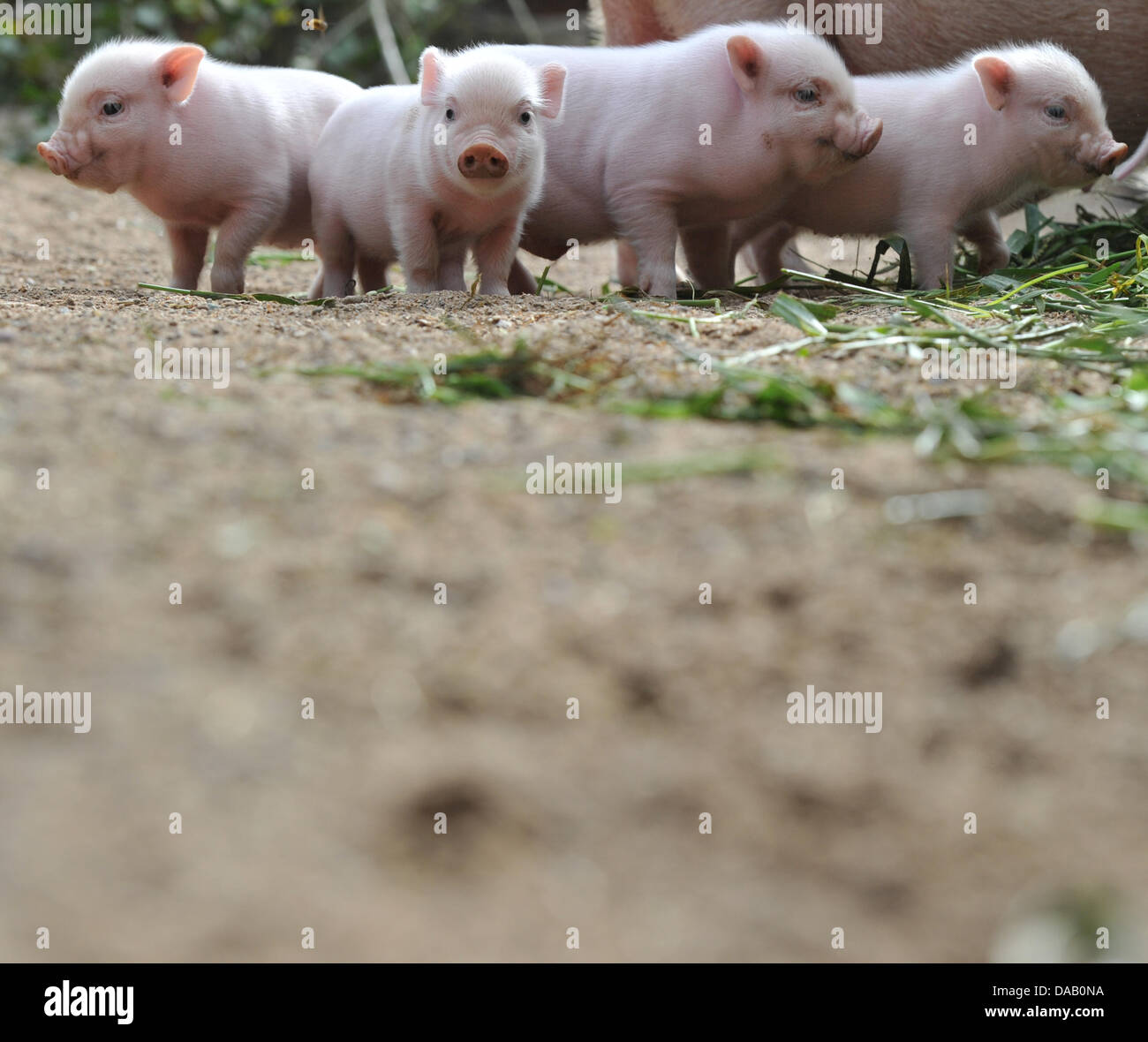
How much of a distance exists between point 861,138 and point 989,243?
83 cm

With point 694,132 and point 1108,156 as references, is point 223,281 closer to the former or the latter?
point 694,132

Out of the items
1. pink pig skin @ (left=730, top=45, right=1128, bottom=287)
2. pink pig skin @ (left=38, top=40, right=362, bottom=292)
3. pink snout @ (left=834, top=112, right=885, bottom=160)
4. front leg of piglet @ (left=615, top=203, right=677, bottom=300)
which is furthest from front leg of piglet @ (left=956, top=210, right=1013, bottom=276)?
pink pig skin @ (left=38, top=40, right=362, bottom=292)

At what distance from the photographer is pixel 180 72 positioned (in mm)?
3965

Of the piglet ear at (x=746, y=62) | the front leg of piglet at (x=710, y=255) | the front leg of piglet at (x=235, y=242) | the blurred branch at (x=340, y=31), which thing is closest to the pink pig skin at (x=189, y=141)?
the front leg of piglet at (x=235, y=242)

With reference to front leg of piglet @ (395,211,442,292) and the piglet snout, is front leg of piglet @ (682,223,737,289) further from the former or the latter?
the piglet snout

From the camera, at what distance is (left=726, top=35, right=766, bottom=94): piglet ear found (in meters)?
3.80

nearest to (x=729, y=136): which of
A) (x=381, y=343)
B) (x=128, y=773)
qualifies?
(x=381, y=343)

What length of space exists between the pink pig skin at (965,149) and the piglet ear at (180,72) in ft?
5.89

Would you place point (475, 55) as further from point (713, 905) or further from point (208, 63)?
point (713, 905)

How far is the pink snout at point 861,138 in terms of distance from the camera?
12.6ft

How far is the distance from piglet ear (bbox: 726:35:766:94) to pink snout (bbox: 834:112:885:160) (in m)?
0.28

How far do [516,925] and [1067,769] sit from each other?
2.14 ft

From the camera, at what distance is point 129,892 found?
132 centimetres

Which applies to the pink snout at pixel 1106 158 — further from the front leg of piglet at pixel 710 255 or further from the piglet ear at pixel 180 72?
the piglet ear at pixel 180 72
